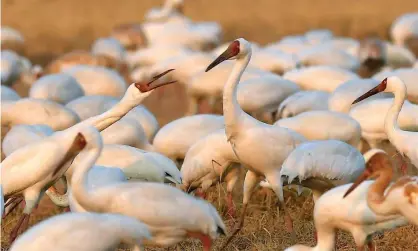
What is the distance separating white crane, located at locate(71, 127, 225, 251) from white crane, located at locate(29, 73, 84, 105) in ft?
17.9

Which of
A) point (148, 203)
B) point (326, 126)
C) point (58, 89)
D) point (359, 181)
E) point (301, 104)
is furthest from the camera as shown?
point (58, 89)

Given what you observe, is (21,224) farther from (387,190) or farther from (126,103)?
(387,190)

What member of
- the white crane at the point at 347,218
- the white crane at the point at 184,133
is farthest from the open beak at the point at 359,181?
the white crane at the point at 184,133

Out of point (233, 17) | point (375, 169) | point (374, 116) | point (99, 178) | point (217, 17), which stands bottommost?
point (217, 17)

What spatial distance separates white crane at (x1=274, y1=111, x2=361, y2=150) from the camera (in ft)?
26.0

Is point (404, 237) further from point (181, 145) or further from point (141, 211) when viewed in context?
point (181, 145)

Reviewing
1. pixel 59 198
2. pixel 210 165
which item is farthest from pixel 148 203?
pixel 210 165

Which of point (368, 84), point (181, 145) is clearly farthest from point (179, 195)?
point (368, 84)

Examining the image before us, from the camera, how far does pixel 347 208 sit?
509 centimetres

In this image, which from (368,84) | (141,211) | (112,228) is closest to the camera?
(112,228)

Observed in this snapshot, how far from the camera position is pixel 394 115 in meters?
6.96

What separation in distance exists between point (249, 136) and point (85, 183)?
1.51 m

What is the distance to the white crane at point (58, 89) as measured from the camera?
34.5 feet

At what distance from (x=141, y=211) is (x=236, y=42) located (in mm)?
1811
